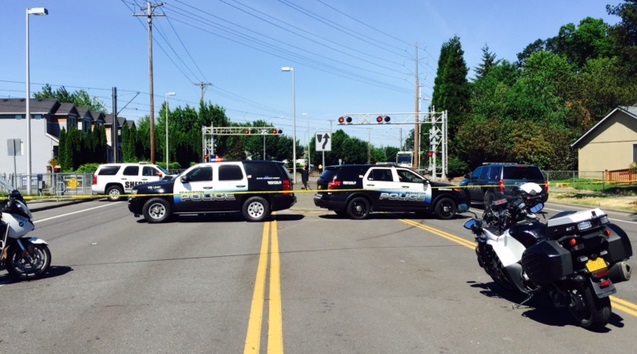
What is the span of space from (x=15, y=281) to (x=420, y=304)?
597cm

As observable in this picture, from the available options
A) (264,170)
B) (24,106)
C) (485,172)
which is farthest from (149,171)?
(24,106)

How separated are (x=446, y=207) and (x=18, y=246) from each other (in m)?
13.4

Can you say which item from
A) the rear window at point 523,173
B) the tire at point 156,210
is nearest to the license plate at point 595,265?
the tire at point 156,210

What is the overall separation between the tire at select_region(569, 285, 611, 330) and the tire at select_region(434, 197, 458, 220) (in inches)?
514

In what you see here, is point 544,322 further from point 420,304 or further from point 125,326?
point 125,326

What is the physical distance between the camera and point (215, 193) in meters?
18.1

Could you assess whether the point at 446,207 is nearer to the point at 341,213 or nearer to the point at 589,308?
the point at 341,213

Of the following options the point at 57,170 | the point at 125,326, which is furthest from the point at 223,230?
the point at 57,170

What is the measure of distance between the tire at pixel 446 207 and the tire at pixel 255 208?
5.44m

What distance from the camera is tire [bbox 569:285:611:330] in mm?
6039

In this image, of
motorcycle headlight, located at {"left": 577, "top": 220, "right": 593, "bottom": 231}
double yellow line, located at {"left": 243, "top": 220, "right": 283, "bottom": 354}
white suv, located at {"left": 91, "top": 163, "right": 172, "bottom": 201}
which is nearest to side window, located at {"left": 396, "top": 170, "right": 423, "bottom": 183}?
double yellow line, located at {"left": 243, "top": 220, "right": 283, "bottom": 354}

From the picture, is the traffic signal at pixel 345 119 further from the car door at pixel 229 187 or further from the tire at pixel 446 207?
the car door at pixel 229 187


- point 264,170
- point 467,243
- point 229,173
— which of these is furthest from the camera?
point 264,170

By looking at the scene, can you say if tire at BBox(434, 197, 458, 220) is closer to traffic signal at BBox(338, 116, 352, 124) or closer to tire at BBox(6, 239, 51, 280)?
tire at BBox(6, 239, 51, 280)
